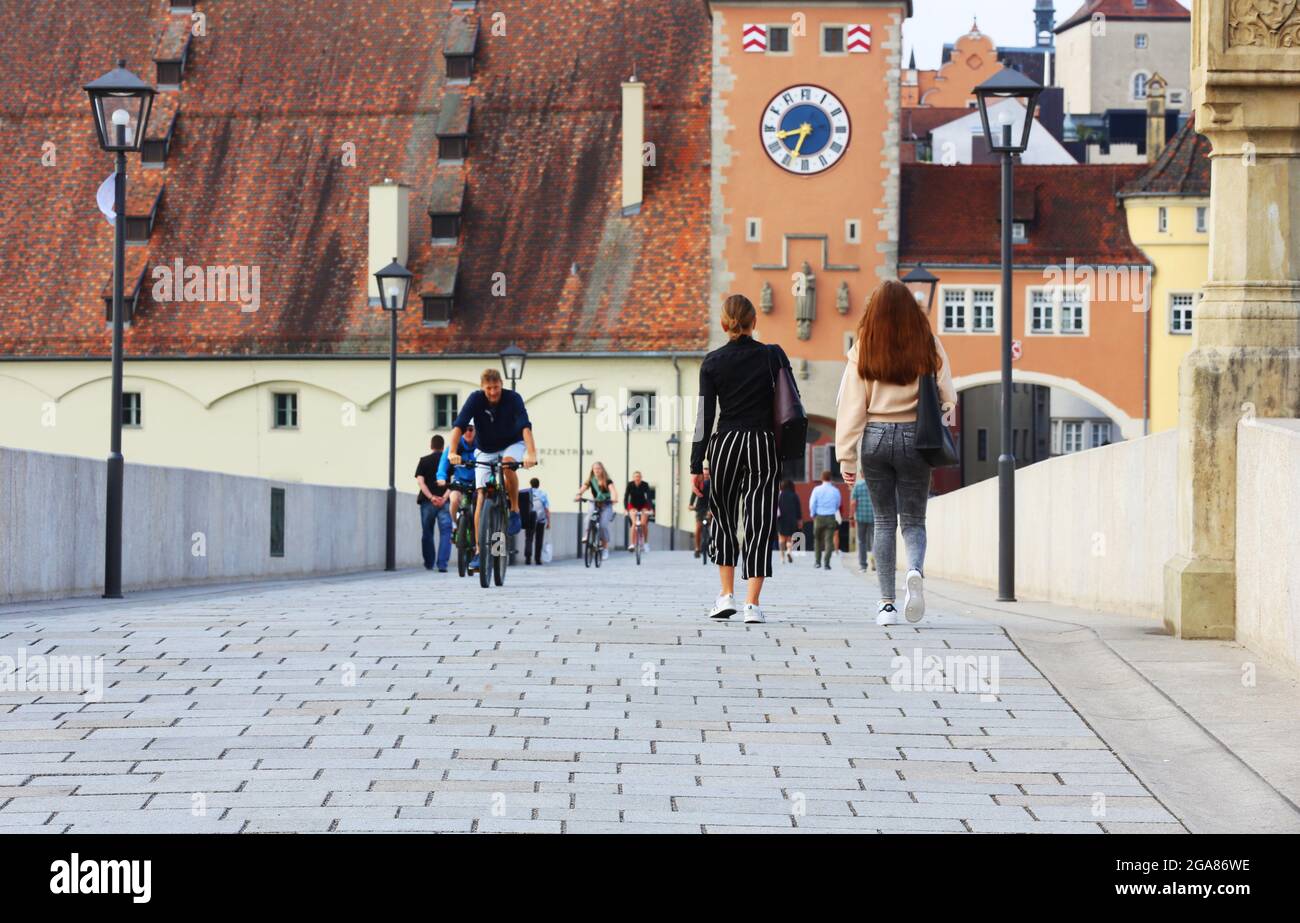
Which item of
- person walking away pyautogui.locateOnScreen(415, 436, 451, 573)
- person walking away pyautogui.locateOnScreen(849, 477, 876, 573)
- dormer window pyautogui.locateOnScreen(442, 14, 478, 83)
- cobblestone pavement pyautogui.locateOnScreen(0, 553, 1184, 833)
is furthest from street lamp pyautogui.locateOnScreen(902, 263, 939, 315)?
dormer window pyautogui.locateOnScreen(442, 14, 478, 83)

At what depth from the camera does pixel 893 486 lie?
12.1 metres

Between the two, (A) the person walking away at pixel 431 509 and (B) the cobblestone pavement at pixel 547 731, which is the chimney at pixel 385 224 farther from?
(B) the cobblestone pavement at pixel 547 731

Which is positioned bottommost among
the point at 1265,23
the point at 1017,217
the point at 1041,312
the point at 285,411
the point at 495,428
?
the point at 495,428

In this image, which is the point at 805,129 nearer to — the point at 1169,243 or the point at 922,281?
the point at 1169,243

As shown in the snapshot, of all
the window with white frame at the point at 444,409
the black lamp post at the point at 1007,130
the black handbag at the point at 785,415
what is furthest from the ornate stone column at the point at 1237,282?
the window with white frame at the point at 444,409

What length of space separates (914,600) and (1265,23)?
11.2ft

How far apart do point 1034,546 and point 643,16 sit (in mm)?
50833

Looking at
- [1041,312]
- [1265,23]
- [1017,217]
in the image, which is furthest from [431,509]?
[1017,217]

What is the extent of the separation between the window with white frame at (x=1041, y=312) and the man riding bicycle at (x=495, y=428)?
47550 millimetres

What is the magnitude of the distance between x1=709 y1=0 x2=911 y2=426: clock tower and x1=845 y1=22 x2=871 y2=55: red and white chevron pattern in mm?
29

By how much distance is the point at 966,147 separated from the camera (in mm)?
100188

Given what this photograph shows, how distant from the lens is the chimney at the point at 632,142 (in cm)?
6325
